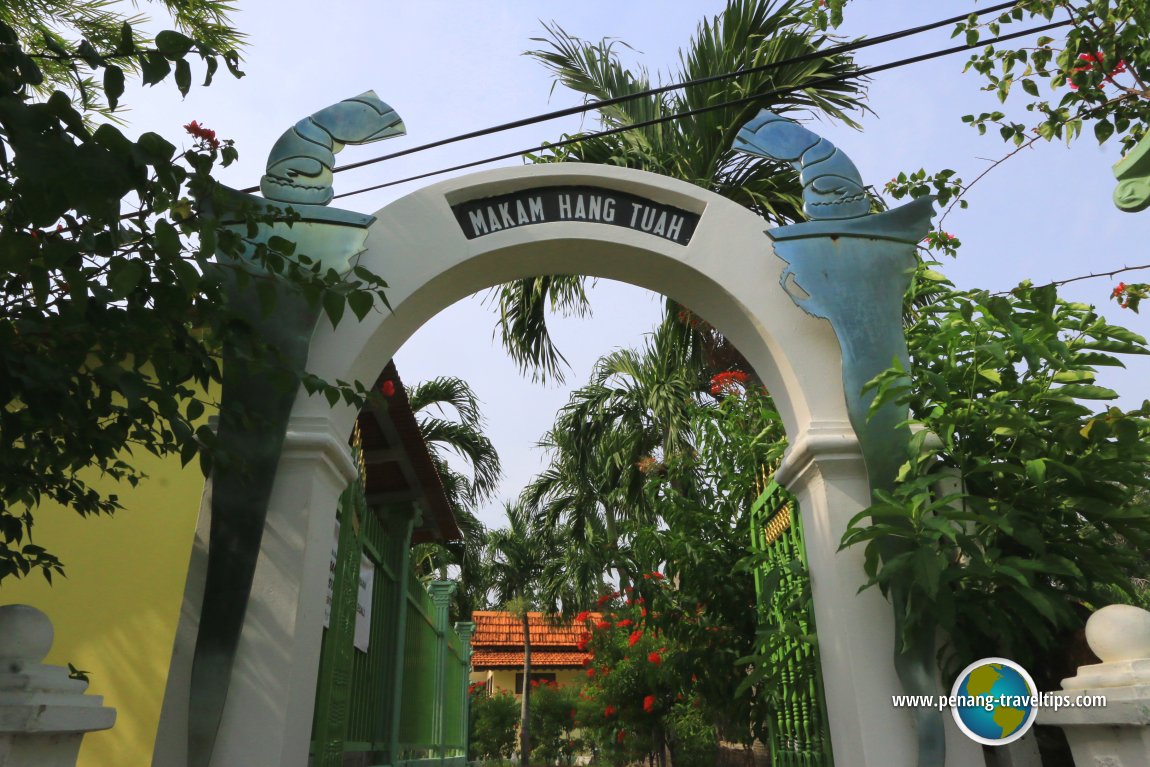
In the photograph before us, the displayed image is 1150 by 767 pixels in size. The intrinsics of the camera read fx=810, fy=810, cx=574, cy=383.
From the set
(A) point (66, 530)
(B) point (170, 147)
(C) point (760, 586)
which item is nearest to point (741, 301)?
(C) point (760, 586)

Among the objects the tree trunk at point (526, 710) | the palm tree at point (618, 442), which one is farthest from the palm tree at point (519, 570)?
the palm tree at point (618, 442)

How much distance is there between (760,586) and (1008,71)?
127 inches

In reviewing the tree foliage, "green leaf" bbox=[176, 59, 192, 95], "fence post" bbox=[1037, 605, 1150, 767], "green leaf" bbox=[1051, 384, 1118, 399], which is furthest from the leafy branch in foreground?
"green leaf" bbox=[176, 59, 192, 95]

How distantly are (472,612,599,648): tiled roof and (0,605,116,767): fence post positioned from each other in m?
23.1

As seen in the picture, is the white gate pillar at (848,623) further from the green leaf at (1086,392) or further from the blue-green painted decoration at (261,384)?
the blue-green painted decoration at (261,384)

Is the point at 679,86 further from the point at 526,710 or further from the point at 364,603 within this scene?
the point at 526,710

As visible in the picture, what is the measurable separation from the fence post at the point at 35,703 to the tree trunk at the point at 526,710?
2138 centimetres

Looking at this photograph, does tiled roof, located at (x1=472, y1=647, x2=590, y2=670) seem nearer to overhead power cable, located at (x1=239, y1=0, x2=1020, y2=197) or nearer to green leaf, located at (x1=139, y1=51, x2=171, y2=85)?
overhead power cable, located at (x1=239, y1=0, x2=1020, y2=197)

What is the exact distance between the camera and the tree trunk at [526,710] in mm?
22141

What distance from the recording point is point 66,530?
445cm

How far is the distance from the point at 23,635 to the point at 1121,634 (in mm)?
3253

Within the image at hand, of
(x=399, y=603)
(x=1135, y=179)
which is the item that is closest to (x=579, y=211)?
(x=1135, y=179)

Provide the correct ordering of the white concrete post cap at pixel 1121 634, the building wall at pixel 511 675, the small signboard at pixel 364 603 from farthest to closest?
the building wall at pixel 511 675 → the small signboard at pixel 364 603 → the white concrete post cap at pixel 1121 634

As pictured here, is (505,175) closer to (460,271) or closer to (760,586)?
(460,271)
